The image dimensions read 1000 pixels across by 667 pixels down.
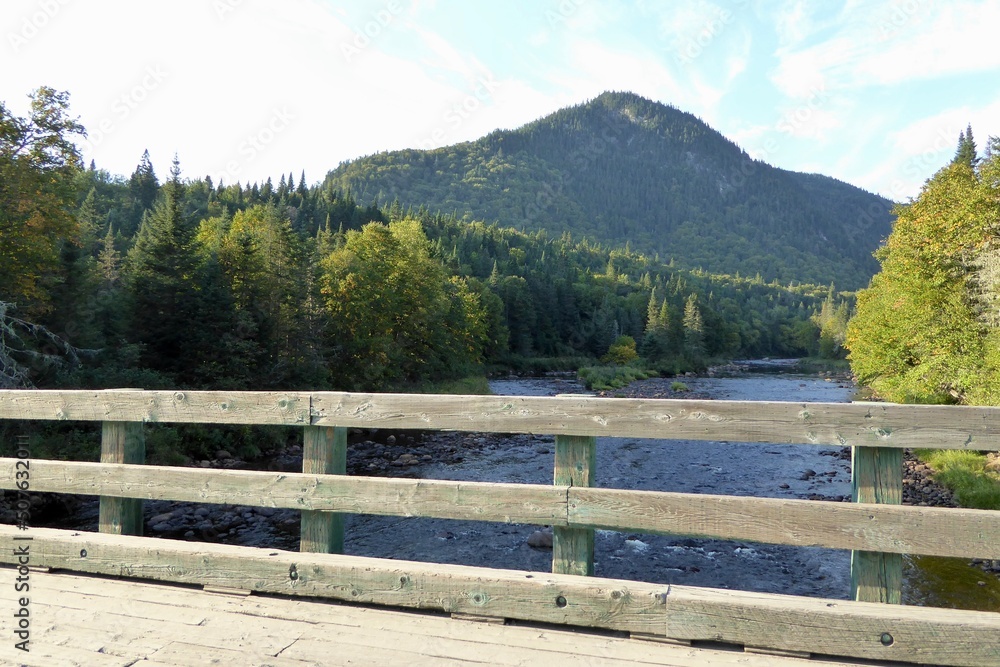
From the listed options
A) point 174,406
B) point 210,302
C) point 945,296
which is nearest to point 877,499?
point 174,406

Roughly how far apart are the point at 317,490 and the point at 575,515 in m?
1.45

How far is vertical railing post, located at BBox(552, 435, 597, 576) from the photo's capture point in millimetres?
3172

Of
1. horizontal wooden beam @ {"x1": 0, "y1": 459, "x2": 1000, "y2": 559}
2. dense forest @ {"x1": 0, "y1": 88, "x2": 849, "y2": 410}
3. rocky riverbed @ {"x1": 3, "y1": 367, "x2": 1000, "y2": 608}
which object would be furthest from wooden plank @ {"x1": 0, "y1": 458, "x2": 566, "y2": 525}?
dense forest @ {"x1": 0, "y1": 88, "x2": 849, "y2": 410}

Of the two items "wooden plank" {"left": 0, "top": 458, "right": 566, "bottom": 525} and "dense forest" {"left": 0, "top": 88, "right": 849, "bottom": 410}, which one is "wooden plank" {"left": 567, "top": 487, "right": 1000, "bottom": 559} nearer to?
"wooden plank" {"left": 0, "top": 458, "right": 566, "bottom": 525}

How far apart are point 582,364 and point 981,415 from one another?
2802 inches

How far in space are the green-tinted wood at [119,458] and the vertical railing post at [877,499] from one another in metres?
4.18

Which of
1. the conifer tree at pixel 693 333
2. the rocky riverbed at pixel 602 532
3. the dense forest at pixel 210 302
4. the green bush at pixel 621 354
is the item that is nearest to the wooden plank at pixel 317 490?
the rocky riverbed at pixel 602 532

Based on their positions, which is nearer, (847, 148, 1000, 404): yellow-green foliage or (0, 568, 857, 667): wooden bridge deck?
(0, 568, 857, 667): wooden bridge deck

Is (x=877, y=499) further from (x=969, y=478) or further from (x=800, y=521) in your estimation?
(x=969, y=478)

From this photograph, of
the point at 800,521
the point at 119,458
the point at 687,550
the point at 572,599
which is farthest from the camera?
the point at 687,550

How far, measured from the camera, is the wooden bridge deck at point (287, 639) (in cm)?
268

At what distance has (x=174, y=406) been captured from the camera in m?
3.66

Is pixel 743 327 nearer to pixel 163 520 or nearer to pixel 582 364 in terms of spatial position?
pixel 582 364

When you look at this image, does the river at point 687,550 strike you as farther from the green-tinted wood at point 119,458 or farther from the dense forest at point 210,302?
the dense forest at point 210,302
